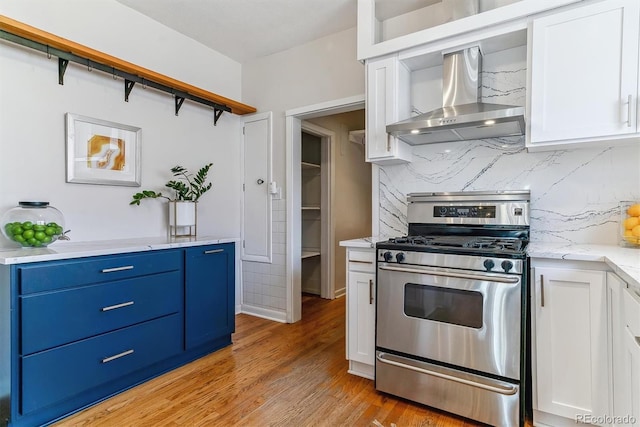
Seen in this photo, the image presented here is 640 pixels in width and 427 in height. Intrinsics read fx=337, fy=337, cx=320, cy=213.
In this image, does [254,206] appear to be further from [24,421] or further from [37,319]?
[24,421]

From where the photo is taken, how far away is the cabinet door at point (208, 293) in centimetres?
249

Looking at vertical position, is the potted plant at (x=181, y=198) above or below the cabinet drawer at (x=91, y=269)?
above

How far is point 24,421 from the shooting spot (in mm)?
1684

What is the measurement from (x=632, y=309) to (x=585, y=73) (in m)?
1.24

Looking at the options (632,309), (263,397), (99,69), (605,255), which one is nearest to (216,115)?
(99,69)

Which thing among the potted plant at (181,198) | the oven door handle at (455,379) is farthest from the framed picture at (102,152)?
the oven door handle at (455,379)

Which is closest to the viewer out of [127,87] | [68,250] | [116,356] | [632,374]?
[632,374]

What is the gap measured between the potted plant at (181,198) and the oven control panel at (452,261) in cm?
166

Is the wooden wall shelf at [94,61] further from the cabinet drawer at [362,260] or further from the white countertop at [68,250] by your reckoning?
the cabinet drawer at [362,260]

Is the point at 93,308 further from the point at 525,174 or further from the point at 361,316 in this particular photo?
the point at 525,174

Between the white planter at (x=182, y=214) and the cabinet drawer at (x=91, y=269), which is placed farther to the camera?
the white planter at (x=182, y=214)

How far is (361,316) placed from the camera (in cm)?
225

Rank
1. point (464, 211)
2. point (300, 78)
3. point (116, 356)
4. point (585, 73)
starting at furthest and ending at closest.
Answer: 1. point (300, 78)
2. point (464, 211)
3. point (116, 356)
4. point (585, 73)

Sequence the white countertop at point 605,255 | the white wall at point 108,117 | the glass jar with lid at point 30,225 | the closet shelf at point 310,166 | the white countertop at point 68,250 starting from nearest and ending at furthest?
the white countertop at point 605,255 < the white countertop at point 68,250 < the glass jar with lid at point 30,225 < the white wall at point 108,117 < the closet shelf at point 310,166
